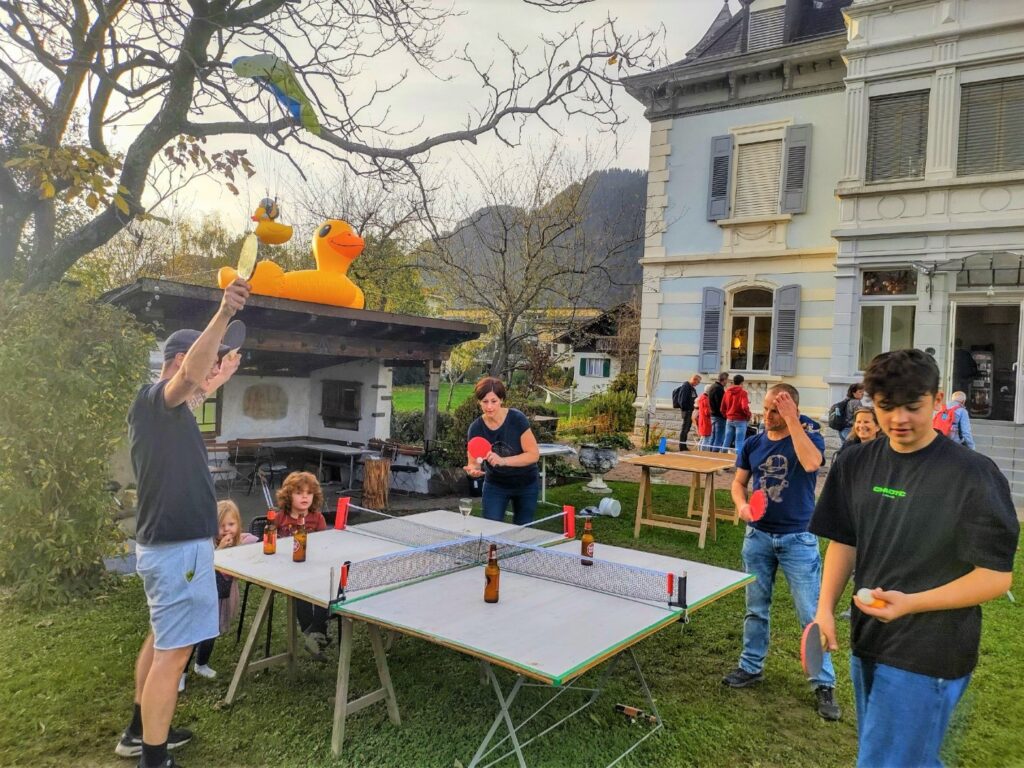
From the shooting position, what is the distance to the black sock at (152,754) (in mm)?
3205

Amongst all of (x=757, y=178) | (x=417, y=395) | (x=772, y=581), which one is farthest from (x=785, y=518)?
(x=417, y=395)

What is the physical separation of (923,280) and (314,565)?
1362 centimetres

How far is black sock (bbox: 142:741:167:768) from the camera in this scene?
3.21m

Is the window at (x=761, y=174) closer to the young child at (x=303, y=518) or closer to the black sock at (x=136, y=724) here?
the young child at (x=303, y=518)

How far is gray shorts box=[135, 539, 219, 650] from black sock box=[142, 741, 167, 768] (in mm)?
Answer: 486

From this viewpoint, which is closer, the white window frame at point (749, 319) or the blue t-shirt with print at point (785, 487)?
the blue t-shirt with print at point (785, 487)

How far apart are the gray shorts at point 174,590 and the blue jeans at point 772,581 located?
124 inches

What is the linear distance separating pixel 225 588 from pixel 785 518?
3.67m

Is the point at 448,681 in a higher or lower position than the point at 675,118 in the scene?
lower

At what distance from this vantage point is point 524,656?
2848 millimetres

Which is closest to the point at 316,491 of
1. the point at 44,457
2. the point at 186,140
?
the point at 44,457

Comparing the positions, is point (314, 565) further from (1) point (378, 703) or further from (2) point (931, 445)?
(2) point (931, 445)

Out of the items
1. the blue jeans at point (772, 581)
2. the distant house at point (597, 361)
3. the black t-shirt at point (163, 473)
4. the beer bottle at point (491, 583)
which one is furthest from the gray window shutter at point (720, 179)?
the black t-shirt at point (163, 473)

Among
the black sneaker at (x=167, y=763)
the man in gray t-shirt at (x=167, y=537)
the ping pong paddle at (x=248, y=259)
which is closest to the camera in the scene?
the ping pong paddle at (x=248, y=259)
